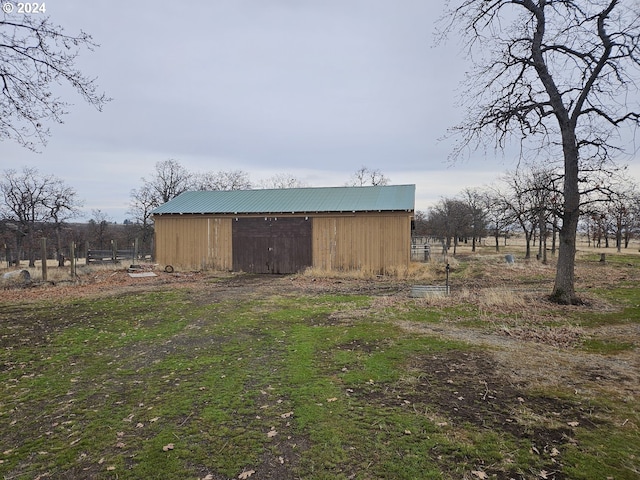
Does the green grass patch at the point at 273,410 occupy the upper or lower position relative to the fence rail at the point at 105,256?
lower

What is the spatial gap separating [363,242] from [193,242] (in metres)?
9.55

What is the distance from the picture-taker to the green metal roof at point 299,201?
18969 mm

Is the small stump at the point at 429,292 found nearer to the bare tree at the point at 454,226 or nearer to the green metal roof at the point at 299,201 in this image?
the green metal roof at the point at 299,201

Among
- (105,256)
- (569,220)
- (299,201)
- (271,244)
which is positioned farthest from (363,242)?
(105,256)

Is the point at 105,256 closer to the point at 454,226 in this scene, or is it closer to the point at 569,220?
the point at 569,220

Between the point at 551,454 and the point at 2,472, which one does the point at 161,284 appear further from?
the point at 551,454

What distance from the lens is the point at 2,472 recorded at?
10.2 ft

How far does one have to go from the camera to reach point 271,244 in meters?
19.8

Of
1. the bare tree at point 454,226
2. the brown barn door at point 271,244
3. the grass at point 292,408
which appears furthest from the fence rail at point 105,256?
the bare tree at point 454,226

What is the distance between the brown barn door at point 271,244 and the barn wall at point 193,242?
25.3 inches

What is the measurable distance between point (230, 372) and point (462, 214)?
43.7 metres

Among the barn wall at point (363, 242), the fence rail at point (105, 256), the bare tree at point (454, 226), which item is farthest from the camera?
the bare tree at point (454, 226)

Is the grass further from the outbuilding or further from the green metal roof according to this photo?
the green metal roof

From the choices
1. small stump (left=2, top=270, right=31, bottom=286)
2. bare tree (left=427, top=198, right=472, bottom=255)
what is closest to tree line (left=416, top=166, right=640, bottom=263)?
bare tree (left=427, top=198, right=472, bottom=255)
